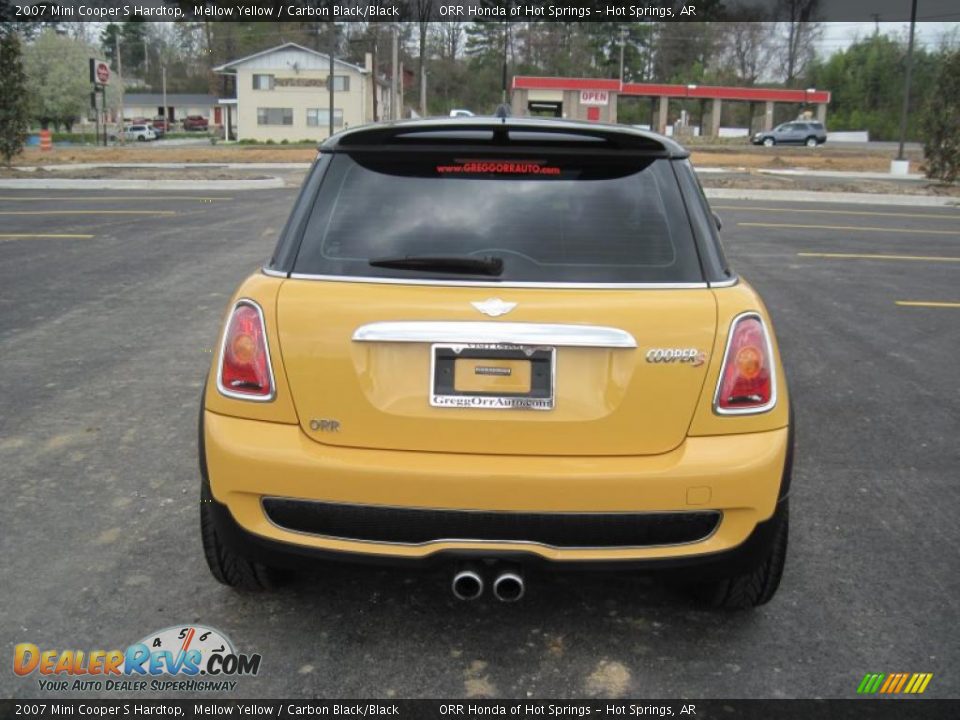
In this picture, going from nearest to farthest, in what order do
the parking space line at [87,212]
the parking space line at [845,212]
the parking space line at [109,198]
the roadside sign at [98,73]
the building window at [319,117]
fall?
1. the parking space line at [87,212]
2. the parking space line at [109,198]
3. the parking space line at [845,212]
4. the roadside sign at [98,73]
5. the building window at [319,117]

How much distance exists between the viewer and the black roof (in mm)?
3096

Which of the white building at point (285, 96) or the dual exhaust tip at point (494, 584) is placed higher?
the white building at point (285, 96)

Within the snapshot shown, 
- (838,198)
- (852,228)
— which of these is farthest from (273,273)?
(838,198)

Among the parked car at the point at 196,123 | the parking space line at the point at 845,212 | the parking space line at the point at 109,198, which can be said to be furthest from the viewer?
the parked car at the point at 196,123

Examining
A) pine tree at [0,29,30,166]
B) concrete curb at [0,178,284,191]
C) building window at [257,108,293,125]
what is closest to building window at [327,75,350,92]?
building window at [257,108,293,125]

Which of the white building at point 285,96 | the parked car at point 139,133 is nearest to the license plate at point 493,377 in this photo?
the white building at point 285,96

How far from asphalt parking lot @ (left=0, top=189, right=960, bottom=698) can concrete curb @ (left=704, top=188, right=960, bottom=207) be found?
15641 millimetres

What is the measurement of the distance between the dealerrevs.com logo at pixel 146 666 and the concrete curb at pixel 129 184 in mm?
21504

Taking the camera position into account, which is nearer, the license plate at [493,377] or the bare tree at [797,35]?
the license plate at [493,377]

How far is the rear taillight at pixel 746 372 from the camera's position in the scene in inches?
110

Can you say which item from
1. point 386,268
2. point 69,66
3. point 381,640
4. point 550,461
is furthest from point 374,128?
point 69,66

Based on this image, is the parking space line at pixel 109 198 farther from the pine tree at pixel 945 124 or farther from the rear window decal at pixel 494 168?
the pine tree at pixel 945 124

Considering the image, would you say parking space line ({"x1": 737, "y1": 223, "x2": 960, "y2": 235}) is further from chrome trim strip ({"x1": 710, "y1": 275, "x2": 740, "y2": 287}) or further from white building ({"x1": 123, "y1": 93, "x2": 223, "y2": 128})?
white building ({"x1": 123, "y1": 93, "x2": 223, "y2": 128})

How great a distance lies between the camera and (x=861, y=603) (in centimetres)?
334
